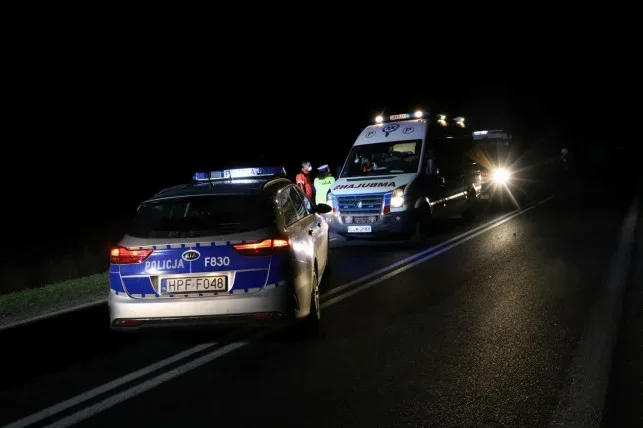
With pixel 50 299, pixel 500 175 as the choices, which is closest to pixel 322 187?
pixel 50 299

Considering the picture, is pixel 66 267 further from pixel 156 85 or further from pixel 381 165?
pixel 156 85

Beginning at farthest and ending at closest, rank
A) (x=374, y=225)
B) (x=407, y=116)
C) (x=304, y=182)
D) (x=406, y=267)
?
1. (x=407, y=116)
2. (x=304, y=182)
3. (x=374, y=225)
4. (x=406, y=267)

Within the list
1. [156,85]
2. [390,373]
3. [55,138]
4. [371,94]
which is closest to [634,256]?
[390,373]

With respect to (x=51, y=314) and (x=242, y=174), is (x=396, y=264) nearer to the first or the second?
(x=242, y=174)

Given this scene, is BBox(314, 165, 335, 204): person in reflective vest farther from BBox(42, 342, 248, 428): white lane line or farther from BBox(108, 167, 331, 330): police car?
BBox(42, 342, 248, 428): white lane line

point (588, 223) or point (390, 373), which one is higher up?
point (390, 373)

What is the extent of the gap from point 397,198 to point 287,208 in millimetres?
6588

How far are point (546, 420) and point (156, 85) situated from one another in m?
38.7

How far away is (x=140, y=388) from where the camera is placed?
494cm

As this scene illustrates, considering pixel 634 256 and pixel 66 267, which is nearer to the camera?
pixel 634 256

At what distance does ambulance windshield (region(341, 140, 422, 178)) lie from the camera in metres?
14.0

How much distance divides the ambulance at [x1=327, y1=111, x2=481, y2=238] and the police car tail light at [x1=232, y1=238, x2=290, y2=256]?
7.38 meters

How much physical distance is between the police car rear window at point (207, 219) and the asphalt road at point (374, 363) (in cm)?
110

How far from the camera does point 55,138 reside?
32188 millimetres
